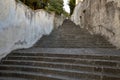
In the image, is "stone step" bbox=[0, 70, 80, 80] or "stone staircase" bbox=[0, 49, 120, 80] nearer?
"stone staircase" bbox=[0, 49, 120, 80]

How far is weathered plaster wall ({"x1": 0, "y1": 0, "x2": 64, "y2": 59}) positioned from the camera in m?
6.20

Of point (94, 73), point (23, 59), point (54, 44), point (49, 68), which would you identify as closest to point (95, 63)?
point (94, 73)

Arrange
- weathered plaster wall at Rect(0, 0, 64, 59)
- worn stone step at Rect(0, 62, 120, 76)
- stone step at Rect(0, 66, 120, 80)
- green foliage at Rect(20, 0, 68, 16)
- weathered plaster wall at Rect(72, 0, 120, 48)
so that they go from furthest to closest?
green foliage at Rect(20, 0, 68, 16)
weathered plaster wall at Rect(72, 0, 120, 48)
weathered plaster wall at Rect(0, 0, 64, 59)
worn stone step at Rect(0, 62, 120, 76)
stone step at Rect(0, 66, 120, 80)

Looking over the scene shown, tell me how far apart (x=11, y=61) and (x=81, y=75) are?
2.66m

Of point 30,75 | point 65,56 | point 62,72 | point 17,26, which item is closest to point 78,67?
point 62,72

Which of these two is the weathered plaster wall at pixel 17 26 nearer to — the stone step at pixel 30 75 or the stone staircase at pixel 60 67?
the stone staircase at pixel 60 67

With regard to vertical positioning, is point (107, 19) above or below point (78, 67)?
above

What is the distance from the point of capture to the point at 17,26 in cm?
709

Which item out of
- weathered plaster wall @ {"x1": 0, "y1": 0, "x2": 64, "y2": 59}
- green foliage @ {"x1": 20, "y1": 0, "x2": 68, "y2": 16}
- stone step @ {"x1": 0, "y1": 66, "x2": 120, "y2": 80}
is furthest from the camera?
green foliage @ {"x1": 20, "y1": 0, "x2": 68, "y2": 16}

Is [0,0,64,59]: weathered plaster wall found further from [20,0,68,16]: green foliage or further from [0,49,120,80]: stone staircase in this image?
[20,0,68,16]: green foliage

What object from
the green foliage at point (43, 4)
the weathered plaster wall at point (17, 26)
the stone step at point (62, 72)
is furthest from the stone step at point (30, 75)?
the green foliage at point (43, 4)

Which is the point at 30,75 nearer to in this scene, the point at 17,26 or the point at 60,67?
the point at 60,67

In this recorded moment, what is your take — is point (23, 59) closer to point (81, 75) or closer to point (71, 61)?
point (71, 61)

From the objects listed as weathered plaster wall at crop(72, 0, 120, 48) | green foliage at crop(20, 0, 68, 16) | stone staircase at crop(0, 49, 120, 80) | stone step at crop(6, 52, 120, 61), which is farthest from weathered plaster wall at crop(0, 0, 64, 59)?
weathered plaster wall at crop(72, 0, 120, 48)
